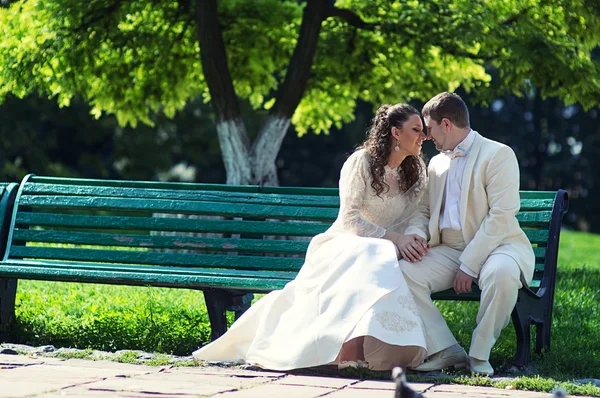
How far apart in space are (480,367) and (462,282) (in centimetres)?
48

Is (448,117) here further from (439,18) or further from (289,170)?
(289,170)

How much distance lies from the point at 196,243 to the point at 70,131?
2419 centimetres

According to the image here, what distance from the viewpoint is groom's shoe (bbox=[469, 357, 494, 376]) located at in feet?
15.8

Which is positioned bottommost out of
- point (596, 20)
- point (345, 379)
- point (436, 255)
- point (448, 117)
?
point (345, 379)

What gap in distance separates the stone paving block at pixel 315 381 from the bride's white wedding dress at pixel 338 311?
0.40 ft

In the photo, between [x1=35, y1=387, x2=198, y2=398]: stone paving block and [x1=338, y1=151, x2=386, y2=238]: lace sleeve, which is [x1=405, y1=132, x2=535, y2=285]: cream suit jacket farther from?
[x1=35, y1=387, x2=198, y2=398]: stone paving block

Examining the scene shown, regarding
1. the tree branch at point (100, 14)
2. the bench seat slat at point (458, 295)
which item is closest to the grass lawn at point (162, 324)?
the bench seat slat at point (458, 295)

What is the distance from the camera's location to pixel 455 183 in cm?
533

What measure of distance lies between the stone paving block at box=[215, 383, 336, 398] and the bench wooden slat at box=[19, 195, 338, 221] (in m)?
1.69

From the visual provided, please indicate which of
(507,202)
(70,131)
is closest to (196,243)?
(507,202)

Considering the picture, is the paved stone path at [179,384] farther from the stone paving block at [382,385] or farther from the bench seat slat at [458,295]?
the bench seat slat at [458,295]

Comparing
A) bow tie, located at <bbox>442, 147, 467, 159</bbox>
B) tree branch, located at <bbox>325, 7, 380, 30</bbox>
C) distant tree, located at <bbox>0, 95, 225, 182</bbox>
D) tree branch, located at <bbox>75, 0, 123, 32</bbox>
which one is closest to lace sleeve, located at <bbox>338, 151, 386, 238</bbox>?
bow tie, located at <bbox>442, 147, 467, 159</bbox>

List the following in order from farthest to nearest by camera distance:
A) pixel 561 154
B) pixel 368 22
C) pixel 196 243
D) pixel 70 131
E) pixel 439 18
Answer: pixel 561 154 → pixel 70 131 → pixel 368 22 → pixel 439 18 → pixel 196 243

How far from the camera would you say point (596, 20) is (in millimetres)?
9219
